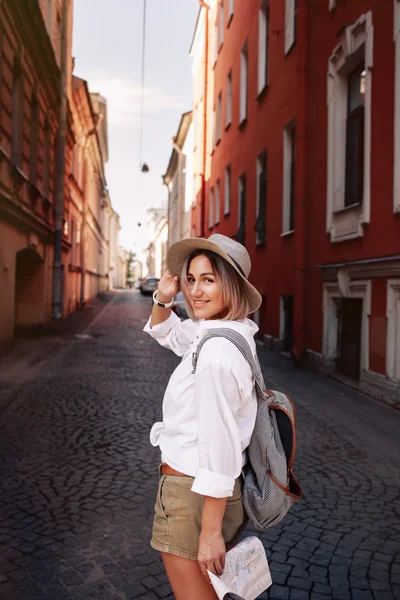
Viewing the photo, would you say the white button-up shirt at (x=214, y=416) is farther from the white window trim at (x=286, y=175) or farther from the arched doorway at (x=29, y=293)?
the arched doorway at (x=29, y=293)

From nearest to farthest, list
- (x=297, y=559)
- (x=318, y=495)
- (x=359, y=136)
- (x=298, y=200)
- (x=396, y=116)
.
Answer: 1. (x=297, y=559)
2. (x=318, y=495)
3. (x=396, y=116)
4. (x=359, y=136)
5. (x=298, y=200)

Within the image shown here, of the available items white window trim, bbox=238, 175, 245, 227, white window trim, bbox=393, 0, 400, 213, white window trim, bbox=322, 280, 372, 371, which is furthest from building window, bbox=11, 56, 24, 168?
Result: white window trim, bbox=393, 0, 400, 213

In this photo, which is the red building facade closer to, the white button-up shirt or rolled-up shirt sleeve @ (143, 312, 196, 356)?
rolled-up shirt sleeve @ (143, 312, 196, 356)

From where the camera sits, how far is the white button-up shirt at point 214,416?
160 cm

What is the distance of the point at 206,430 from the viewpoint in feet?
5.28

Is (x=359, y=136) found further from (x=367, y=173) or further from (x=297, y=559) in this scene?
(x=297, y=559)

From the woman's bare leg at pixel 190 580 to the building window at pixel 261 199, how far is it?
13116 millimetres

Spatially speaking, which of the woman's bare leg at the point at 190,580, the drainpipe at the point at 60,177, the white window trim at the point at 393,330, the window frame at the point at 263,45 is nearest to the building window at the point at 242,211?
the window frame at the point at 263,45

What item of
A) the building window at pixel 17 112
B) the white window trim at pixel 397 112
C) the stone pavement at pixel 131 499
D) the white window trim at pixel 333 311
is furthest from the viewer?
the building window at pixel 17 112

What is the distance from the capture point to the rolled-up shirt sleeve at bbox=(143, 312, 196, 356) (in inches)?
88.3

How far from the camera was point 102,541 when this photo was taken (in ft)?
11.1

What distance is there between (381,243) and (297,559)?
549 centimetres

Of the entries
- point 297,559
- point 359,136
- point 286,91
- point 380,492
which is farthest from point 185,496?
point 286,91

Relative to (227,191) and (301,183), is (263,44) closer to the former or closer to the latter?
(227,191)
